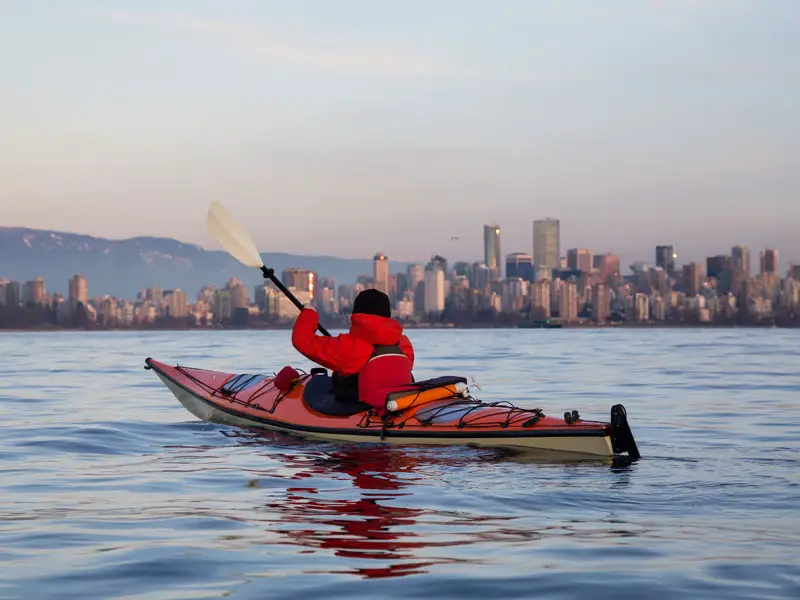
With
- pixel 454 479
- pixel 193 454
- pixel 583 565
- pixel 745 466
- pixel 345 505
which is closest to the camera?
pixel 583 565

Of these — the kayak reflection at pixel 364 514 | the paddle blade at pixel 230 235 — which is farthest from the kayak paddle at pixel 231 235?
A: the kayak reflection at pixel 364 514

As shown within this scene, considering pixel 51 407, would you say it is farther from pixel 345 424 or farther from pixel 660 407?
pixel 660 407

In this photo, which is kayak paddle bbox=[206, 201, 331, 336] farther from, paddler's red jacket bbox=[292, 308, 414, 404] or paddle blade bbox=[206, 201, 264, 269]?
paddler's red jacket bbox=[292, 308, 414, 404]

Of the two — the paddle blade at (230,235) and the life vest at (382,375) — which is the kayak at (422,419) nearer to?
the life vest at (382,375)

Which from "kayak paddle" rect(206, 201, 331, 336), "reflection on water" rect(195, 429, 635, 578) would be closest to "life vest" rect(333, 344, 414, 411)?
"reflection on water" rect(195, 429, 635, 578)

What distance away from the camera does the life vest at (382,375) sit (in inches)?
481

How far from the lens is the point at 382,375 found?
12.3m

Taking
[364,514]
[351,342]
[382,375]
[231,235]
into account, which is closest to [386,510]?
[364,514]

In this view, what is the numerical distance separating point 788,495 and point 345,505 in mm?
3467

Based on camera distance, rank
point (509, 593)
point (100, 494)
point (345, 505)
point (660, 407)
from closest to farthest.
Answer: point (509, 593), point (345, 505), point (100, 494), point (660, 407)

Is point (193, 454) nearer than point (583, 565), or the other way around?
point (583, 565)

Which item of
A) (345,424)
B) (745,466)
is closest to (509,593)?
(745,466)

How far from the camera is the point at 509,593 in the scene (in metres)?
6.00

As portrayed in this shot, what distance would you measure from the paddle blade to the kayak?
1.85 metres
